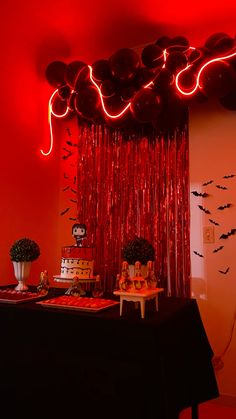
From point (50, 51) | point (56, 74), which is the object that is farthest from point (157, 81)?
point (50, 51)

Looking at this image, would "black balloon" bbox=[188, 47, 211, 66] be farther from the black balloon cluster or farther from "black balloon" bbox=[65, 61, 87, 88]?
"black balloon" bbox=[65, 61, 87, 88]

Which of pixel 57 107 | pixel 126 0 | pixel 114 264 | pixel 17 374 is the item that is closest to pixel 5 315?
pixel 17 374

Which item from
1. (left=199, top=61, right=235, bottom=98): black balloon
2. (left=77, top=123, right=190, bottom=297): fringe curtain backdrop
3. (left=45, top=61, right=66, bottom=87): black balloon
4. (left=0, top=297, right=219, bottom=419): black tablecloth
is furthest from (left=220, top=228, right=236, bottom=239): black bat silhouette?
(left=45, top=61, right=66, bottom=87): black balloon

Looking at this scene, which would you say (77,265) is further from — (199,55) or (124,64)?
(199,55)

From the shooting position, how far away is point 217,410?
7.40 feet

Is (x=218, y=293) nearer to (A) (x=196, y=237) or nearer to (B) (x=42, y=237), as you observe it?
(A) (x=196, y=237)

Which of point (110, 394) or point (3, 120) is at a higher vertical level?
point (3, 120)

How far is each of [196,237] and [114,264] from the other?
65cm

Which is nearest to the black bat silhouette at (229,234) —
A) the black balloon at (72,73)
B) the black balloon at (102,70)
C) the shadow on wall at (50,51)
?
the black balloon at (102,70)

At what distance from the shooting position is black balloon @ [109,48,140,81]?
2.19m

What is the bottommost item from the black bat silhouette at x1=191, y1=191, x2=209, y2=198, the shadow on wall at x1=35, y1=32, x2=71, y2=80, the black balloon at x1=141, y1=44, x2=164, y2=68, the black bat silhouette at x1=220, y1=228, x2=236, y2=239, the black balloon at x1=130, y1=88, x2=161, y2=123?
the black bat silhouette at x1=220, y1=228, x2=236, y2=239

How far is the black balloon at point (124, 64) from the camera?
86.4 inches

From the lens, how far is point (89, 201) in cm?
289

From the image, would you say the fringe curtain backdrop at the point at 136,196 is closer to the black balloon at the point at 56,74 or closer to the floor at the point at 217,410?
the black balloon at the point at 56,74
